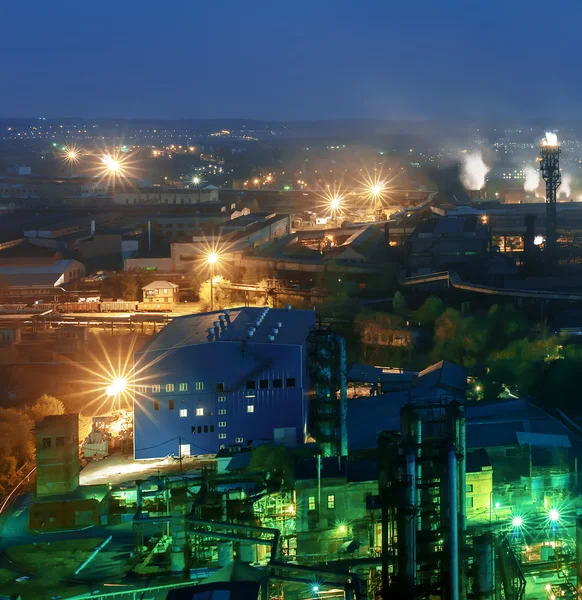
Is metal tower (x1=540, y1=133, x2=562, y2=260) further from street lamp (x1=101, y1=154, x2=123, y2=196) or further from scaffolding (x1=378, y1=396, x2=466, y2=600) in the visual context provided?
street lamp (x1=101, y1=154, x2=123, y2=196)

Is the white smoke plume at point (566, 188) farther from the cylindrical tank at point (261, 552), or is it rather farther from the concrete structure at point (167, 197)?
the cylindrical tank at point (261, 552)

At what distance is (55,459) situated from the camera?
5.41 meters

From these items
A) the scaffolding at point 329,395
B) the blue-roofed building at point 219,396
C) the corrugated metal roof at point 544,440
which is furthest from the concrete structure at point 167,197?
the corrugated metal roof at point 544,440

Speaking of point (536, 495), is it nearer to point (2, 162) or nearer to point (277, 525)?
point (277, 525)

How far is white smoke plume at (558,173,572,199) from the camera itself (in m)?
24.0

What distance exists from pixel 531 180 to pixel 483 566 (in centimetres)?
2536

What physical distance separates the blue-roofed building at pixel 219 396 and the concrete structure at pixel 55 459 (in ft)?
2.11

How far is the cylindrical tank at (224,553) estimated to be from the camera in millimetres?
4613

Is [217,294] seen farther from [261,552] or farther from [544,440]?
[261,552]

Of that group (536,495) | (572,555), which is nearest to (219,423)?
(536,495)

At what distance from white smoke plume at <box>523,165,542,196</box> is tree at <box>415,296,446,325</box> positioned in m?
15.1

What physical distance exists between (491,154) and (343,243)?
25176mm

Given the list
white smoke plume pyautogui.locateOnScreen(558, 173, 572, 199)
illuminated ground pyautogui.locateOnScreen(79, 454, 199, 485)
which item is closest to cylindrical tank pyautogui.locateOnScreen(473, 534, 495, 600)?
illuminated ground pyautogui.locateOnScreen(79, 454, 199, 485)

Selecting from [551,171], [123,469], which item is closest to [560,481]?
[123,469]
